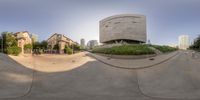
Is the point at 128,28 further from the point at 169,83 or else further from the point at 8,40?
the point at 169,83

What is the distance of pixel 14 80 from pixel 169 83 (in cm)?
736

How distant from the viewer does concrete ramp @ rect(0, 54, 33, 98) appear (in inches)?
382

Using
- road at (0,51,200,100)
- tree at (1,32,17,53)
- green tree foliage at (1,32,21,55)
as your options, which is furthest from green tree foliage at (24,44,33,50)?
road at (0,51,200,100)

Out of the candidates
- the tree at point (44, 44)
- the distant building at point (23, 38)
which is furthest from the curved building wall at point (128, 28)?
the distant building at point (23, 38)

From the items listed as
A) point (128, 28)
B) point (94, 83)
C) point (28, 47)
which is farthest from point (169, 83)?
point (128, 28)

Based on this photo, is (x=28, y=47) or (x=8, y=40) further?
(x=8, y=40)

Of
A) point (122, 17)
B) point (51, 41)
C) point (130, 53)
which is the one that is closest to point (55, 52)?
point (51, 41)

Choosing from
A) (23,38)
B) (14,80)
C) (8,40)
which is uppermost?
(23,38)

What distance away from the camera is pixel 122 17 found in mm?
65688

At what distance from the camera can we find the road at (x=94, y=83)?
31.2ft

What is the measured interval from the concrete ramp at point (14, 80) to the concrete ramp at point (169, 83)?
16.9 feet

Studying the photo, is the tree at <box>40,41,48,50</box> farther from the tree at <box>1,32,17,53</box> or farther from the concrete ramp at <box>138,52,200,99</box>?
the concrete ramp at <box>138,52,200,99</box>

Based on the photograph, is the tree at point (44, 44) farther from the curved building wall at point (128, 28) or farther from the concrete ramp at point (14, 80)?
the curved building wall at point (128, 28)

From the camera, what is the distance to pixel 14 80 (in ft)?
38.0
